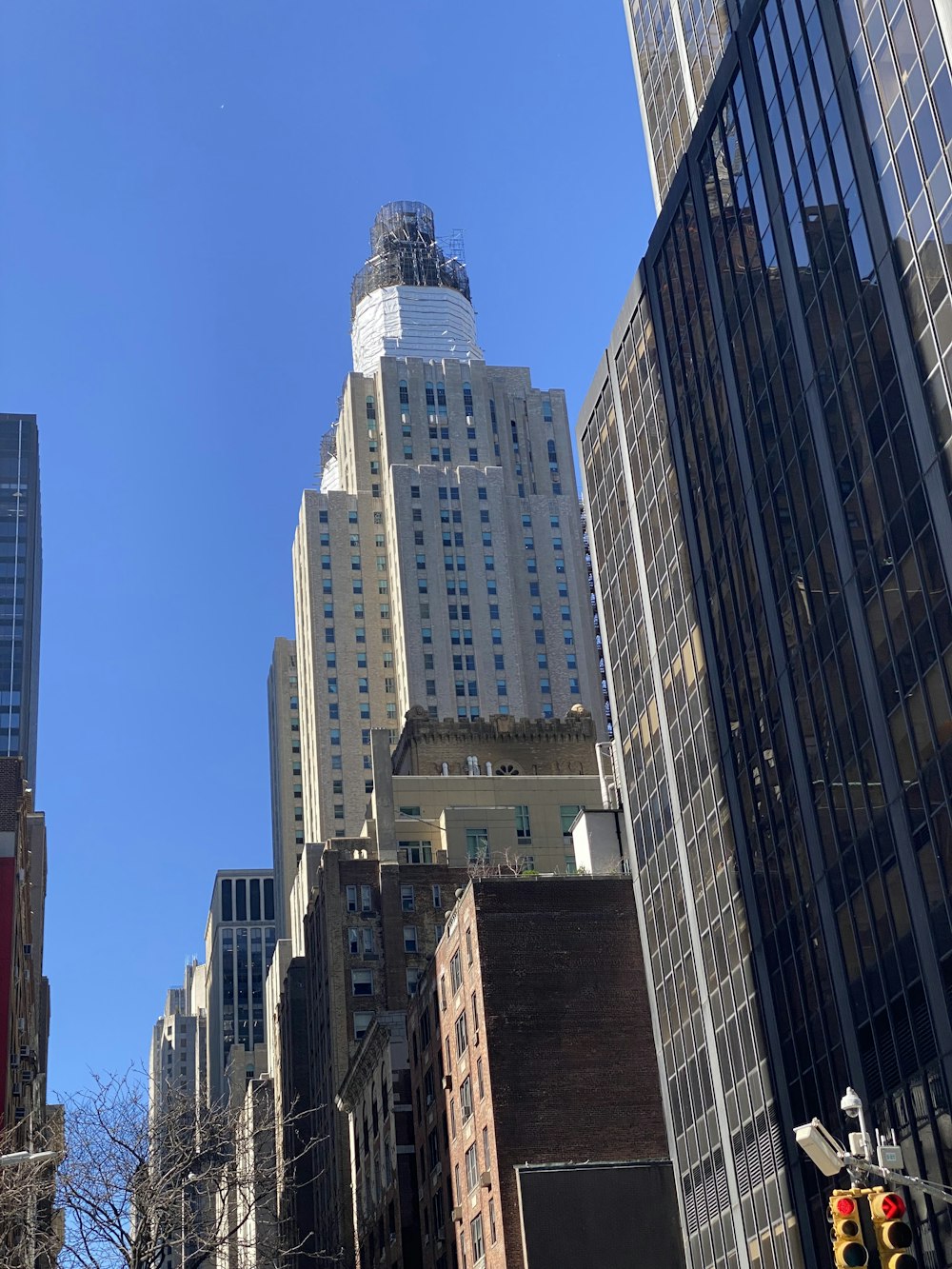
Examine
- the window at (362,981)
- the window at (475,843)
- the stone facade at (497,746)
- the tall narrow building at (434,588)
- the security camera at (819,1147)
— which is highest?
the tall narrow building at (434,588)

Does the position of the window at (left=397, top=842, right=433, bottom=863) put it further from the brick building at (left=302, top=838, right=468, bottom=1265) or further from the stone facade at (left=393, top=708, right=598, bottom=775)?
the stone facade at (left=393, top=708, right=598, bottom=775)

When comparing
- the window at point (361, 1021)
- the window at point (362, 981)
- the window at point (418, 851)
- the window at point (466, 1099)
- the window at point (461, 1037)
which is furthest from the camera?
the window at point (418, 851)

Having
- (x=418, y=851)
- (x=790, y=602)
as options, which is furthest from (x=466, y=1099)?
(x=418, y=851)

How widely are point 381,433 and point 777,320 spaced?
140m

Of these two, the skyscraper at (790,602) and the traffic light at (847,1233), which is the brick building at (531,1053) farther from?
the traffic light at (847,1233)

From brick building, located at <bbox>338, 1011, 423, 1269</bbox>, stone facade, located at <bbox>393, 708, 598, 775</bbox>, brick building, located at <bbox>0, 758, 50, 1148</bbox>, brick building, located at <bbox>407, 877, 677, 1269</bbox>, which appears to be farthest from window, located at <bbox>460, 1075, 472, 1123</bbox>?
stone facade, located at <bbox>393, 708, 598, 775</bbox>

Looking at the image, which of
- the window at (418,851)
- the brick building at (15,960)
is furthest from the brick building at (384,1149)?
the brick building at (15,960)

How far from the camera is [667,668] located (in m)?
72.0

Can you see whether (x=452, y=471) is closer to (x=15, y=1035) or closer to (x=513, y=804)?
(x=513, y=804)

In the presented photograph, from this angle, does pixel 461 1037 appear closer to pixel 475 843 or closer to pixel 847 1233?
pixel 475 843

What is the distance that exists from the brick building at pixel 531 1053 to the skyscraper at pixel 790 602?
18.0 ft

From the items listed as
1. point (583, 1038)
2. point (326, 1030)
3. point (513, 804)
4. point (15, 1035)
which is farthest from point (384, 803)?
point (583, 1038)

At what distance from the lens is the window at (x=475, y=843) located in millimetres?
116262

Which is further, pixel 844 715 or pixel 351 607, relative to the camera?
pixel 351 607
